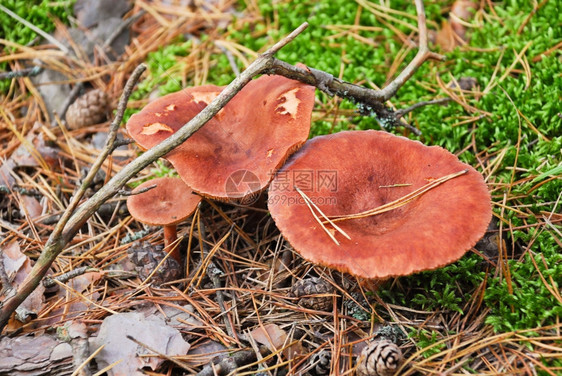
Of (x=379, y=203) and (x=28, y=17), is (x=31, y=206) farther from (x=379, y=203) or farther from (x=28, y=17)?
(x=379, y=203)

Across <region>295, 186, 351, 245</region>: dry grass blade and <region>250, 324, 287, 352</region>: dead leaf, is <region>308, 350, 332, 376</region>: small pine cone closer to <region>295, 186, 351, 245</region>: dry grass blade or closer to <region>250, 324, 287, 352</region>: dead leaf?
<region>250, 324, 287, 352</region>: dead leaf

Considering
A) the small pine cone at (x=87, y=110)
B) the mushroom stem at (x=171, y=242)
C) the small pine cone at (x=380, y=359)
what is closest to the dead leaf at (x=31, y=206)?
the small pine cone at (x=87, y=110)

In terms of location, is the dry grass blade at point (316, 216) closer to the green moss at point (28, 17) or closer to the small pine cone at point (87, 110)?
the small pine cone at point (87, 110)

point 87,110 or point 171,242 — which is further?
point 87,110

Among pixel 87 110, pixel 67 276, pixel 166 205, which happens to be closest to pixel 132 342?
pixel 67 276

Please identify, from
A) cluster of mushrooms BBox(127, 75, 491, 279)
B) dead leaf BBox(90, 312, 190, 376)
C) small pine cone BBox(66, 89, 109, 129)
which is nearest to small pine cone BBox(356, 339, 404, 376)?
cluster of mushrooms BBox(127, 75, 491, 279)
